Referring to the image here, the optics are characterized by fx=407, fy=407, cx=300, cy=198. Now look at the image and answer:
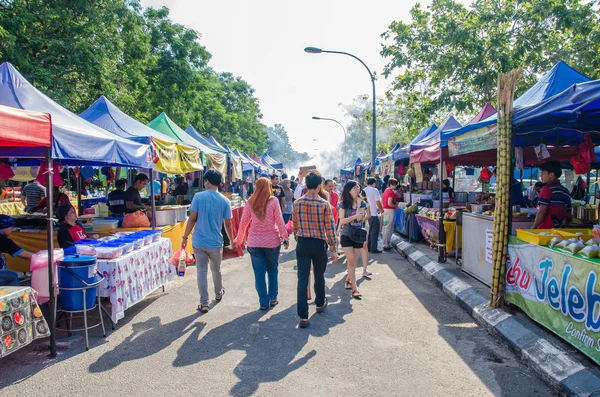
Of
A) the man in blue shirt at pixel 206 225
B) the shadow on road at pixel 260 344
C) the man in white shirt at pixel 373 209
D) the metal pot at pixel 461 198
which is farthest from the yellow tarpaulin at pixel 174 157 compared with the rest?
the metal pot at pixel 461 198

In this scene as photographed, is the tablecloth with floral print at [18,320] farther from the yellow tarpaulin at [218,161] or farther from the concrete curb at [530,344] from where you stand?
the yellow tarpaulin at [218,161]

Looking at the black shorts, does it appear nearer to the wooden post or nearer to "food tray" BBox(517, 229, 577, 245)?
the wooden post

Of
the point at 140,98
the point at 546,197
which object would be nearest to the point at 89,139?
the point at 546,197

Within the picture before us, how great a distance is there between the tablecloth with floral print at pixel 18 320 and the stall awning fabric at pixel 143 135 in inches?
159


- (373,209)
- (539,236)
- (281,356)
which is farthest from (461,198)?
(281,356)

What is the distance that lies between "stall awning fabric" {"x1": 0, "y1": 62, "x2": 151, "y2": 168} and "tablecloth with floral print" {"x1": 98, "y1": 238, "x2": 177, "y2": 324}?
1.41 metres

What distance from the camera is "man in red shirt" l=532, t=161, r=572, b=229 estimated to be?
583cm

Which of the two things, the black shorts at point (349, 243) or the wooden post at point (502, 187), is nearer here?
the wooden post at point (502, 187)

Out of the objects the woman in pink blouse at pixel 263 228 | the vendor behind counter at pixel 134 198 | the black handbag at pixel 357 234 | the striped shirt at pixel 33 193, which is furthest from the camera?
the striped shirt at pixel 33 193

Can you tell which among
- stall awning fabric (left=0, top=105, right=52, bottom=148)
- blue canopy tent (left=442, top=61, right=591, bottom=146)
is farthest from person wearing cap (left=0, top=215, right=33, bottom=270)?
blue canopy tent (left=442, top=61, right=591, bottom=146)

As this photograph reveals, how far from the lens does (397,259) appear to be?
1019cm

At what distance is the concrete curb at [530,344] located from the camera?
3.52m

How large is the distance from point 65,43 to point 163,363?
12.8 metres

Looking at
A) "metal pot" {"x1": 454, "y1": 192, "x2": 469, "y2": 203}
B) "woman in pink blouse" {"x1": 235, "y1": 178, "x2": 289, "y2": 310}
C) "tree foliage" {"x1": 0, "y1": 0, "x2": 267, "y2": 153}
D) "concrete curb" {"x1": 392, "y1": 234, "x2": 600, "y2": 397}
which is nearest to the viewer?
"concrete curb" {"x1": 392, "y1": 234, "x2": 600, "y2": 397}
